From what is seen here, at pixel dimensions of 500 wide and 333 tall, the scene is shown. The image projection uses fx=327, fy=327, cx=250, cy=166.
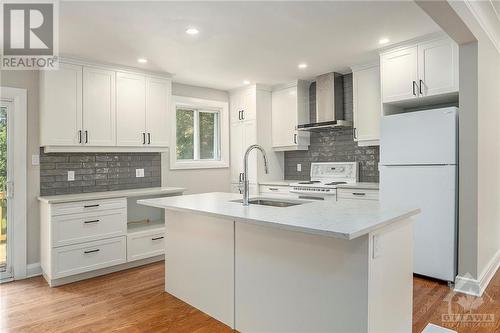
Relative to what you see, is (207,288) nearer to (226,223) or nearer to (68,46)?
(226,223)

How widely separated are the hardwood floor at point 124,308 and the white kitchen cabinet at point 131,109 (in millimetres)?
1679

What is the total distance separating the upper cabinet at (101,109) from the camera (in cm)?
348

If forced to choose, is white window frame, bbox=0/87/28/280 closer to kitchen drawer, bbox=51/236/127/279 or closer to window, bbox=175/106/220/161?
kitchen drawer, bbox=51/236/127/279

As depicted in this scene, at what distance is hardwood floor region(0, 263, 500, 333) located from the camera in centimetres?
240

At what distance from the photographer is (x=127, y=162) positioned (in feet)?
14.2

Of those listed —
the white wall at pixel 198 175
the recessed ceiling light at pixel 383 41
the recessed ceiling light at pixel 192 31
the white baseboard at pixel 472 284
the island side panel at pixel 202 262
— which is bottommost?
the white baseboard at pixel 472 284

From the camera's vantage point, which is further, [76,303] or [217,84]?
[217,84]

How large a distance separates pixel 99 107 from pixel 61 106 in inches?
15.5

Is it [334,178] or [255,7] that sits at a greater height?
[255,7]

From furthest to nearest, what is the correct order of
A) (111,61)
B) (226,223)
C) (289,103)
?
(289,103)
(111,61)
(226,223)

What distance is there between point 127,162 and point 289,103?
2.48 meters

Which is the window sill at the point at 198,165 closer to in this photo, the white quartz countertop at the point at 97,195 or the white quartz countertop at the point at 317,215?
the white quartz countertop at the point at 97,195

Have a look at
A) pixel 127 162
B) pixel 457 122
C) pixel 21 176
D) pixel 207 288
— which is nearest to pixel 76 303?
pixel 207 288

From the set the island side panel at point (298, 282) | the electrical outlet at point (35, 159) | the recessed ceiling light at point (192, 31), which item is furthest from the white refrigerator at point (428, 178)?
the electrical outlet at point (35, 159)
